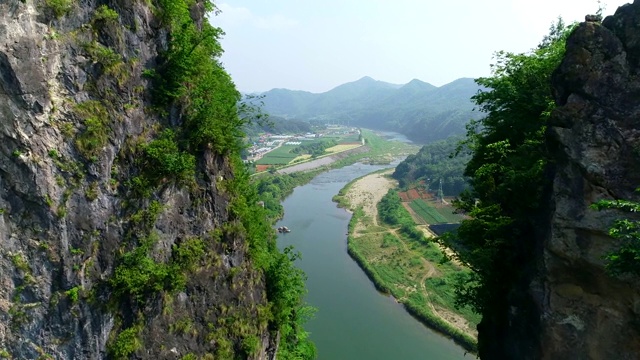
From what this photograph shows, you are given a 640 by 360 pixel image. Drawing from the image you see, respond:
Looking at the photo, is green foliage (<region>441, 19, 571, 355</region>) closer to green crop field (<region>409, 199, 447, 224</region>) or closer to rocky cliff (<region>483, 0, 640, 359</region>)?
rocky cliff (<region>483, 0, 640, 359</region>)

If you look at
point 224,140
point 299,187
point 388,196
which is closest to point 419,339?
point 224,140

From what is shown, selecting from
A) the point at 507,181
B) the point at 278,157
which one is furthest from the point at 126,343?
the point at 278,157

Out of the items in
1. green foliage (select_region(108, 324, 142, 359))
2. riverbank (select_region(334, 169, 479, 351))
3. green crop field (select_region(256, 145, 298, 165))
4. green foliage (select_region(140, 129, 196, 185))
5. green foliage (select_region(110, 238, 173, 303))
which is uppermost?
green foliage (select_region(140, 129, 196, 185))

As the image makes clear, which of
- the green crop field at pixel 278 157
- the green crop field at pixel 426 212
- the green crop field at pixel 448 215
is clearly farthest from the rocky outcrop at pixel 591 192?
the green crop field at pixel 278 157

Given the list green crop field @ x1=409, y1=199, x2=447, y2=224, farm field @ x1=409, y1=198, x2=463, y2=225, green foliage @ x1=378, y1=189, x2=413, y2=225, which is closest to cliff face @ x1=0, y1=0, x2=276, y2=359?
green foliage @ x1=378, y1=189, x2=413, y2=225

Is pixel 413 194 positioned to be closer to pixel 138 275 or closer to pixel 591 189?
pixel 591 189

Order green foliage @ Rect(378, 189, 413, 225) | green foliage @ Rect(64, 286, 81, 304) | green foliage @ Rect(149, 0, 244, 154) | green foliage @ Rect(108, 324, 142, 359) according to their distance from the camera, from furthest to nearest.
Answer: green foliage @ Rect(378, 189, 413, 225) < green foliage @ Rect(149, 0, 244, 154) < green foliage @ Rect(108, 324, 142, 359) < green foliage @ Rect(64, 286, 81, 304)
